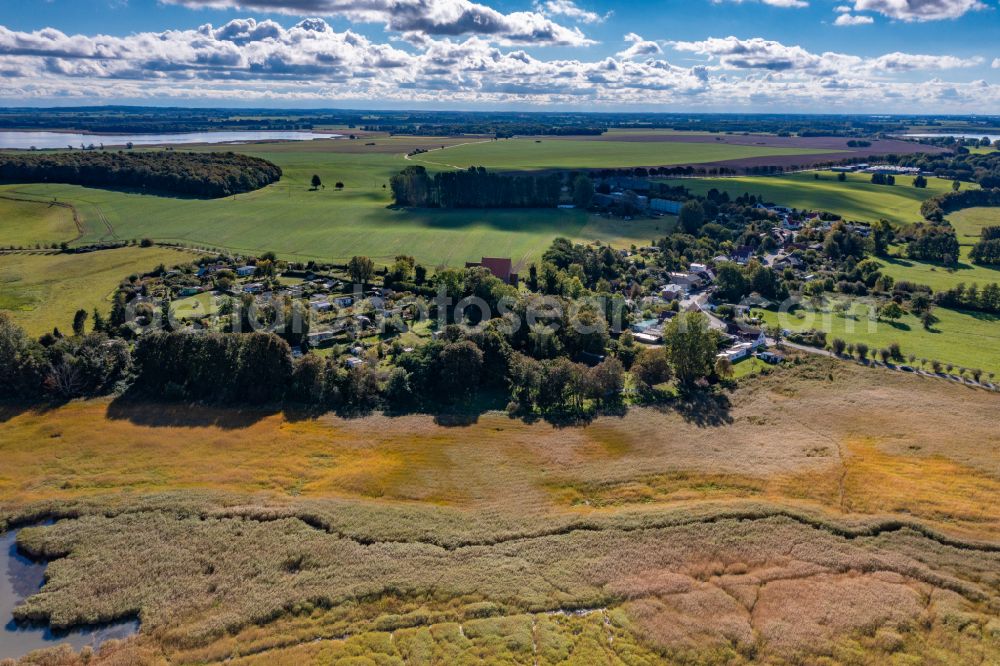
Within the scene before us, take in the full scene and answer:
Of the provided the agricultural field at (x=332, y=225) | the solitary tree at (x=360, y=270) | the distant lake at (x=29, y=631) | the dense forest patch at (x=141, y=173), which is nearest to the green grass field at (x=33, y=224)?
the agricultural field at (x=332, y=225)

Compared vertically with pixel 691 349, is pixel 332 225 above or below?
above

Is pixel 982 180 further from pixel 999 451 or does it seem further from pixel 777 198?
pixel 999 451

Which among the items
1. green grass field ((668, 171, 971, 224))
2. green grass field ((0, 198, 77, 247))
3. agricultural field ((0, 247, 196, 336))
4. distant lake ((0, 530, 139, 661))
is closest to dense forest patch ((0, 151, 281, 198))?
green grass field ((0, 198, 77, 247))

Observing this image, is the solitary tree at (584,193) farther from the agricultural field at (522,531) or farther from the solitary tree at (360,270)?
the agricultural field at (522,531)

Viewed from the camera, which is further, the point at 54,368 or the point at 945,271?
the point at 945,271

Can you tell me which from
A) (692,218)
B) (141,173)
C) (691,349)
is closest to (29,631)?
(691,349)

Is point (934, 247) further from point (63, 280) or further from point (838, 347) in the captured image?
point (63, 280)
